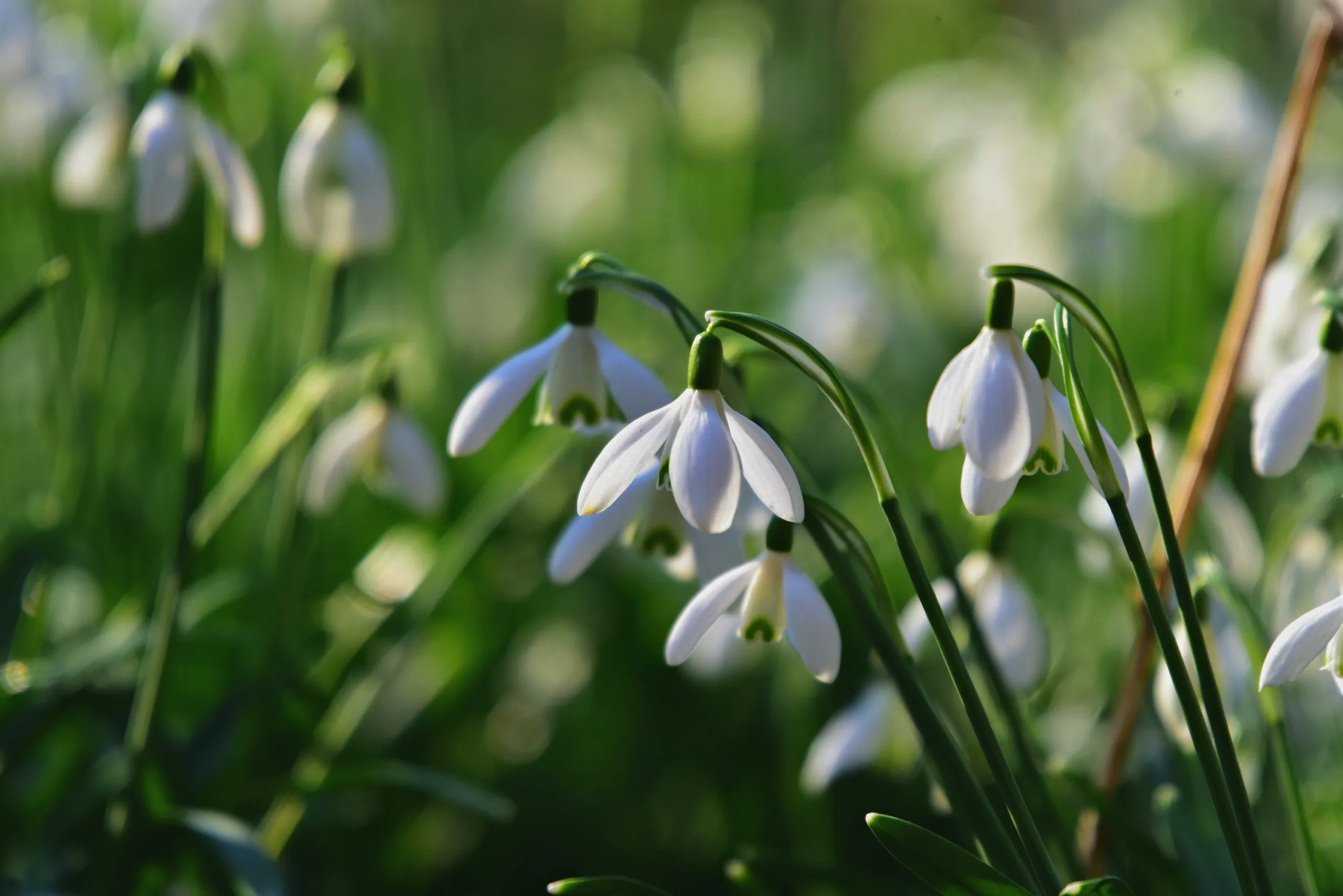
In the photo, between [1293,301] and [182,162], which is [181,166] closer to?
[182,162]

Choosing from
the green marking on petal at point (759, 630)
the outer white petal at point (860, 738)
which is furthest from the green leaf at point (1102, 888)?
the outer white petal at point (860, 738)

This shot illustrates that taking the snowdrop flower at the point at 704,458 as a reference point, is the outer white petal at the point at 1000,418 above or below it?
above

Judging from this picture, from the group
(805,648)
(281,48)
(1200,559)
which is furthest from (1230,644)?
(281,48)

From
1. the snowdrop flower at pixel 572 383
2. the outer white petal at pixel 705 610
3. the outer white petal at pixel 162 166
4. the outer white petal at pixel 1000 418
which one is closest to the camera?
the outer white petal at pixel 1000 418

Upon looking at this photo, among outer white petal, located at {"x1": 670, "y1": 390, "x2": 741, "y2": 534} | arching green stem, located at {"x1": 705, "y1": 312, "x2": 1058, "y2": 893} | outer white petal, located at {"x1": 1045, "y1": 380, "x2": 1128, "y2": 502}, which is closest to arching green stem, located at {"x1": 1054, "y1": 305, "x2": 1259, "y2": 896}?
outer white petal, located at {"x1": 1045, "y1": 380, "x2": 1128, "y2": 502}

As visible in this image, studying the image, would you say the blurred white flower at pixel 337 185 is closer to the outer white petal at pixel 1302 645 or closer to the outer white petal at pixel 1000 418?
the outer white petal at pixel 1000 418

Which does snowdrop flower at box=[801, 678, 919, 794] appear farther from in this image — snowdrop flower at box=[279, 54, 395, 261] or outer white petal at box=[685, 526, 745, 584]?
snowdrop flower at box=[279, 54, 395, 261]
